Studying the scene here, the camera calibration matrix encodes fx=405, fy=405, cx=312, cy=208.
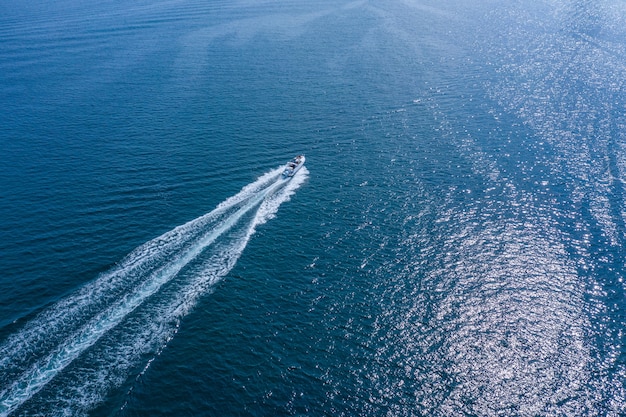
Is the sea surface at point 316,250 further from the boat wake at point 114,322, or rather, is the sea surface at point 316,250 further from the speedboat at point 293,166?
the speedboat at point 293,166

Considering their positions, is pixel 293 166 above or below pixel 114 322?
above

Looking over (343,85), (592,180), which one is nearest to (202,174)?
(343,85)

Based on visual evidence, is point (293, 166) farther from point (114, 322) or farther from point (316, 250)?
point (114, 322)

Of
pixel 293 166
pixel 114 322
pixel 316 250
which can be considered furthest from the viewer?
pixel 293 166

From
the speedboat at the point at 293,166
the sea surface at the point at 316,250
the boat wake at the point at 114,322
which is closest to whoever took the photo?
the boat wake at the point at 114,322

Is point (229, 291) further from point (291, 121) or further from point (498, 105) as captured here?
point (498, 105)

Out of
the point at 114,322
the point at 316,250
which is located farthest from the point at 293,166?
the point at 114,322

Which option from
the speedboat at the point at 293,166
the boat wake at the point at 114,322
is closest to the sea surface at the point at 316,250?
the boat wake at the point at 114,322
